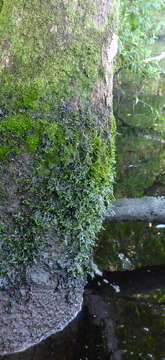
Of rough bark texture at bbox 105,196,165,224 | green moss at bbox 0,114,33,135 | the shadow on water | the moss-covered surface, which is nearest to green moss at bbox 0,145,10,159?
the moss-covered surface

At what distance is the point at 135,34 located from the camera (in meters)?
6.14

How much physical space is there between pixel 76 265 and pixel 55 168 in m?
0.73

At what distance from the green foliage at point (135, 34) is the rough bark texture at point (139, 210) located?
8.02 ft

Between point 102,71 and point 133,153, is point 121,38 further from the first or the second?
point 102,71

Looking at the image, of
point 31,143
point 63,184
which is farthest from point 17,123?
point 63,184

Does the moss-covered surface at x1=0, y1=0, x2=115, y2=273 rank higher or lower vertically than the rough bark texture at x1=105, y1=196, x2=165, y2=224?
higher

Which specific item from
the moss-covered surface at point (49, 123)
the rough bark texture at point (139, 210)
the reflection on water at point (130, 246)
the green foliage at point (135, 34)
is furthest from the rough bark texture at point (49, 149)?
the green foliage at point (135, 34)

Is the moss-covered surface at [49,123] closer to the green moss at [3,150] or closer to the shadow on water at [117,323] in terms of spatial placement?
the green moss at [3,150]

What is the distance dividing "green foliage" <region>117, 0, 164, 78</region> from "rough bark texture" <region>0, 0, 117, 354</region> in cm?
314

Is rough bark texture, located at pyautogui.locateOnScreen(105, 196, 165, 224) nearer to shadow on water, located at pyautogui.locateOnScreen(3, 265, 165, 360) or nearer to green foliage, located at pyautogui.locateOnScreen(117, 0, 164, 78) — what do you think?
shadow on water, located at pyautogui.locateOnScreen(3, 265, 165, 360)

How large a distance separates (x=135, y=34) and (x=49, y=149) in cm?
419

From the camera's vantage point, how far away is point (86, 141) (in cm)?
267

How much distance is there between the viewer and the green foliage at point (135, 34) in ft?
19.2

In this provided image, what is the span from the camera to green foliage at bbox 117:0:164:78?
5.84 metres
